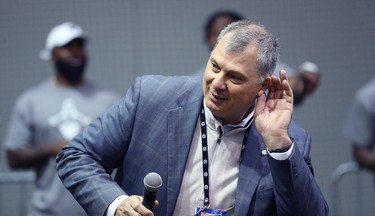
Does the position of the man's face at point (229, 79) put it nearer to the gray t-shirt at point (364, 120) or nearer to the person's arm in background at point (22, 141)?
the person's arm in background at point (22, 141)

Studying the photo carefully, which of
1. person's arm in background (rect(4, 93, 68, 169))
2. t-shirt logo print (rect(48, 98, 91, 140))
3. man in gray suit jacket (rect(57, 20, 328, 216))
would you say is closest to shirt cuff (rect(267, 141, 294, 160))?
man in gray suit jacket (rect(57, 20, 328, 216))

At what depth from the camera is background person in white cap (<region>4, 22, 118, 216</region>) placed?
696cm

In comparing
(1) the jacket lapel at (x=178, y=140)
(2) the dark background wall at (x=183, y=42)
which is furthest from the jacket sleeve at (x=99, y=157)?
(2) the dark background wall at (x=183, y=42)

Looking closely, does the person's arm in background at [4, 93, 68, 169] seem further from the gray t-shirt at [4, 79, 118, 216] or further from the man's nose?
the man's nose

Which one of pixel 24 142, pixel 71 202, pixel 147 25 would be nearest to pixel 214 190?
pixel 71 202

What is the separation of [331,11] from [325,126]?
1153 mm

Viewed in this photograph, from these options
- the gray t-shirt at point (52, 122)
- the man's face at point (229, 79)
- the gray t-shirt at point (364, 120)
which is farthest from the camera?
the gray t-shirt at point (364, 120)

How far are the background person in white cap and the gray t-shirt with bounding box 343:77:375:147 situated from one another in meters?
1.92

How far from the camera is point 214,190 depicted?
13.4 feet

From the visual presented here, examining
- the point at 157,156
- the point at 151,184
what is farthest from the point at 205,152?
the point at 151,184

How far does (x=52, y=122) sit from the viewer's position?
714 cm

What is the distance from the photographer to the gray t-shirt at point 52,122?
695 centimetres

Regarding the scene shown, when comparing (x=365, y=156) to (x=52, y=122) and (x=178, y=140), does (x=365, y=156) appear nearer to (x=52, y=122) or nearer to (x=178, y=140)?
(x=52, y=122)

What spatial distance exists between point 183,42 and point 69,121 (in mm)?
2420
